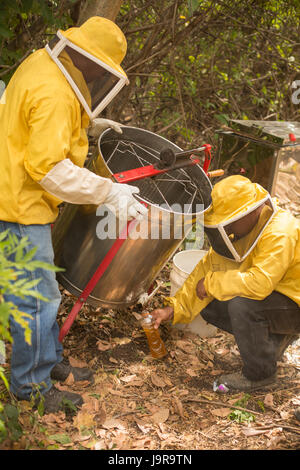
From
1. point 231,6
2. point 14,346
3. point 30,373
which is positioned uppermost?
point 231,6

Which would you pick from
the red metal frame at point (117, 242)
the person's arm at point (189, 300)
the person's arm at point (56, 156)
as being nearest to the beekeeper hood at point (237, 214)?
the red metal frame at point (117, 242)

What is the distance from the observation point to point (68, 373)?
3.18 metres

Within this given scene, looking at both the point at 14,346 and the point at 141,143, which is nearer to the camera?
the point at 14,346

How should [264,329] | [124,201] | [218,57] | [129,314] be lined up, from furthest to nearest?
[218,57] < [129,314] < [264,329] < [124,201]

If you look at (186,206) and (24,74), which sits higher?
(24,74)

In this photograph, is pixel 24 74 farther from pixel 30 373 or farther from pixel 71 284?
pixel 30 373

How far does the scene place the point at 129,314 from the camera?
392 cm

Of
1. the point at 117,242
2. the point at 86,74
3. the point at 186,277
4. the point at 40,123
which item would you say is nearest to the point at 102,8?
the point at 86,74

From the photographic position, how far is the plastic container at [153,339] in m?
3.31

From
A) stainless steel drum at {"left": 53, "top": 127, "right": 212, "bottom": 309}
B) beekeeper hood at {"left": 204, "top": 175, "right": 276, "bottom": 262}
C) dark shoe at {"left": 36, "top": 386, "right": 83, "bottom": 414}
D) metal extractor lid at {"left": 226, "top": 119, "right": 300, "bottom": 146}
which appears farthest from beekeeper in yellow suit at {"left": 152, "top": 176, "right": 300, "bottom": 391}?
metal extractor lid at {"left": 226, "top": 119, "right": 300, "bottom": 146}

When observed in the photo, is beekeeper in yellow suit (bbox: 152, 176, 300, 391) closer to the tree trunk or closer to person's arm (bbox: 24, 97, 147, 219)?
person's arm (bbox: 24, 97, 147, 219)

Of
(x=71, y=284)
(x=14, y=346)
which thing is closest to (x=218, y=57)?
(x=71, y=284)

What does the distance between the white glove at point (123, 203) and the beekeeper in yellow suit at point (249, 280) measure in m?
0.50

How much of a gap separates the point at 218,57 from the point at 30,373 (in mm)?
4923
